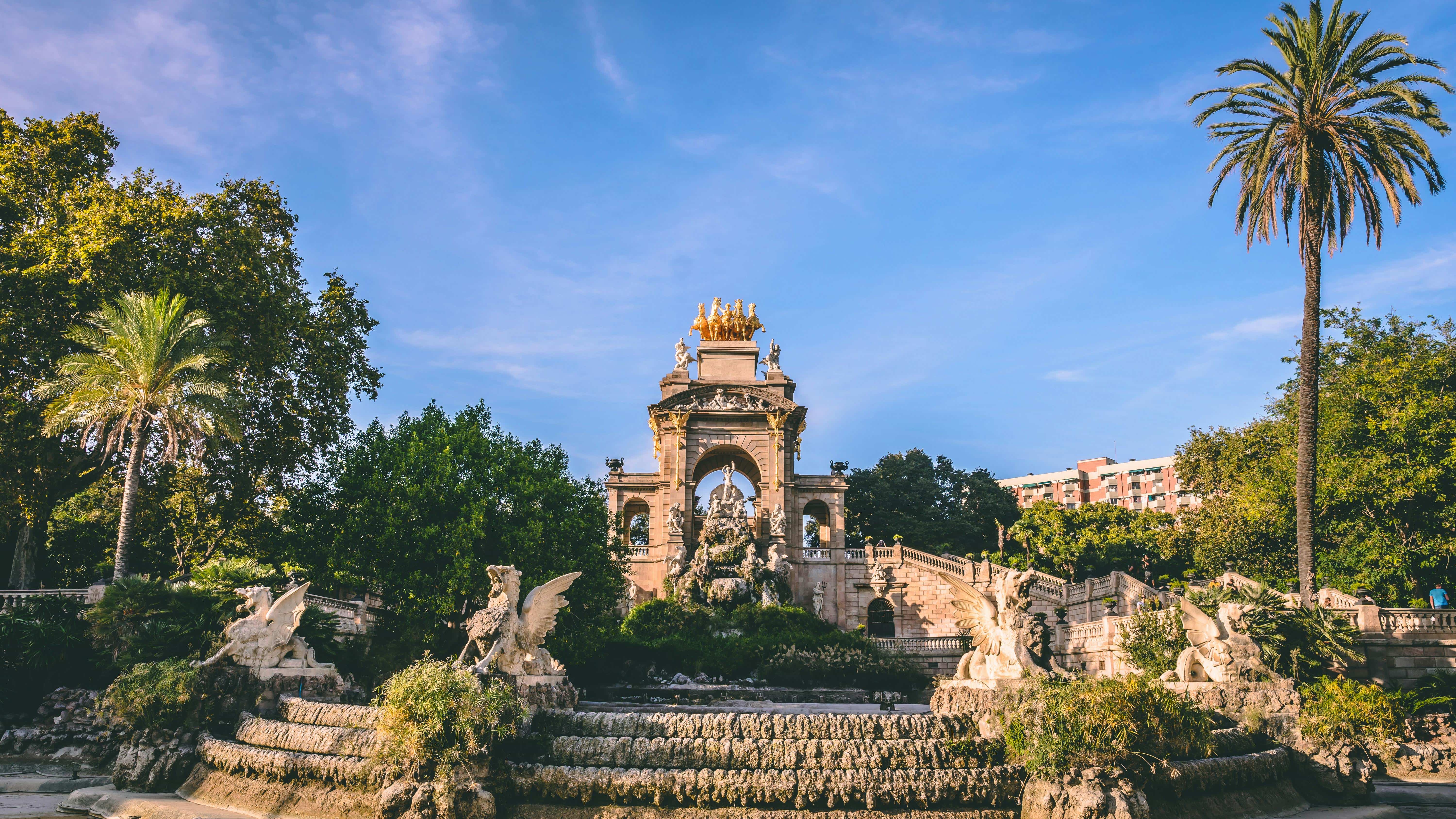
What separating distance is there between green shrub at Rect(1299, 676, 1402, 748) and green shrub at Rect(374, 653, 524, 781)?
13.4 m

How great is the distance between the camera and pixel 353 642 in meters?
22.1

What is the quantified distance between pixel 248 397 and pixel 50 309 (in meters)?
5.24

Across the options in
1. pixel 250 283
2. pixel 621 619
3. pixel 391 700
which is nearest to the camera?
pixel 391 700

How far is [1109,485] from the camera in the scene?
327ft

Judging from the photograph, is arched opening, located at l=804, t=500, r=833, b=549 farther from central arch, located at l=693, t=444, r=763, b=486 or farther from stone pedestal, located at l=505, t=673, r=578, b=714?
stone pedestal, located at l=505, t=673, r=578, b=714

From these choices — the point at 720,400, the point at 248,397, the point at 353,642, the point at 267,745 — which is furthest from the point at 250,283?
the point at 720,400

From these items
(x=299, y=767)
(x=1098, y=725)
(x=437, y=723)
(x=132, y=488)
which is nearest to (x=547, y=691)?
(x=437, y=723)

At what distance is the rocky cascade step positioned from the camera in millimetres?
12680

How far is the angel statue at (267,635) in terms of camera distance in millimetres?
16875

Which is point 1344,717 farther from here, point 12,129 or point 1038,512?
point 1038,512

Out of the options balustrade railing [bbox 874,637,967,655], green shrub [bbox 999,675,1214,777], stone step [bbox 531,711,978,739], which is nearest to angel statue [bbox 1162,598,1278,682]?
green shrub [bbox 999,675,1214,777]

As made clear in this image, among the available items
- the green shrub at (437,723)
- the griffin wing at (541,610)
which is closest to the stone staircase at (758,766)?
the green shrub at (437,723)

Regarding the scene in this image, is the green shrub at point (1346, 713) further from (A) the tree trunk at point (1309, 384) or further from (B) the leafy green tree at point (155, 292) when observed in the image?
(B) the leafy green tree at point (155, 292)

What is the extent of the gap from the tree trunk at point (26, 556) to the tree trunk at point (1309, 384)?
3352cm
